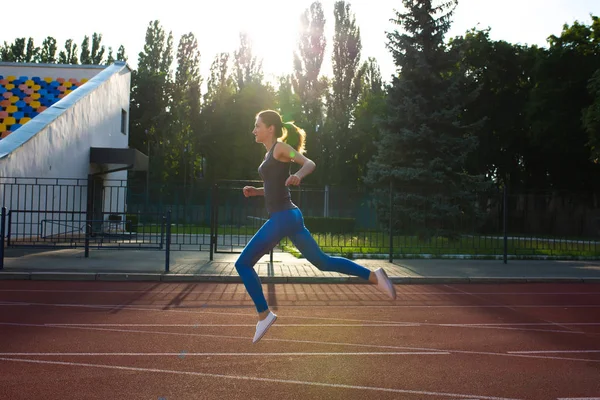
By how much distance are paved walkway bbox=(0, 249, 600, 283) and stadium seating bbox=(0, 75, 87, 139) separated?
750 centimetres

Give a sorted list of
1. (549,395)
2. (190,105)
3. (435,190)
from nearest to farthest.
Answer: (549,395)
(435,190)
(190,105)

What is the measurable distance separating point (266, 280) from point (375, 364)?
20.2 ft

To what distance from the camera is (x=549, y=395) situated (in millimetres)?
4266

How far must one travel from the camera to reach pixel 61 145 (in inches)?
758

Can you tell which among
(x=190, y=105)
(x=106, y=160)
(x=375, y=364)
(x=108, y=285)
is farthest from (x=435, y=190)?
(x=190, y=105)

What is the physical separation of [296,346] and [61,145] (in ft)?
51.7

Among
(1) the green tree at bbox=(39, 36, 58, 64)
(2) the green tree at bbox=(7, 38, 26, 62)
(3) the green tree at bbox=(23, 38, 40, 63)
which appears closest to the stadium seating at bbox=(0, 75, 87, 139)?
(1) the green tree at bbox=(39, 36, 58, 64)

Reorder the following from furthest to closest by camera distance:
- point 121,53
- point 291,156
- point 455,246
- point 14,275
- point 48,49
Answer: point 121,53
point 48,49
point 455,246
point 14,275
point 291,156

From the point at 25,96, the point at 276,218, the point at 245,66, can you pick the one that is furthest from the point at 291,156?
the point at 245,66

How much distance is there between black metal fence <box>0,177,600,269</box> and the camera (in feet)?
49.0

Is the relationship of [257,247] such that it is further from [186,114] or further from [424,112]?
[186,114]

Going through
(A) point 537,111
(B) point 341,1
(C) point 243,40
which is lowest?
(A) point 537,111

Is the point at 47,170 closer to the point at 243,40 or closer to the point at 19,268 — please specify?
the point at 19,268

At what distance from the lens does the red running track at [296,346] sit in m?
4.36
